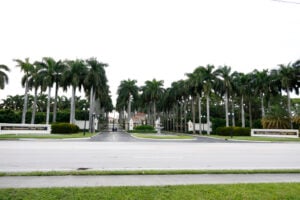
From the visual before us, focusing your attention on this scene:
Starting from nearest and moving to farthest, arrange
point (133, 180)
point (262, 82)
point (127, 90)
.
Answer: point (133, 180), point (262, 82), point (127, 90)

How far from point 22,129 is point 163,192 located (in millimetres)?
30769

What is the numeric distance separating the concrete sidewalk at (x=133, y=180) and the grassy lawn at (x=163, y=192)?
2.03 ft

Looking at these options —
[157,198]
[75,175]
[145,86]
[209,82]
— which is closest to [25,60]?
[145,86]

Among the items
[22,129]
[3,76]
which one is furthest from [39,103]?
[22,129]

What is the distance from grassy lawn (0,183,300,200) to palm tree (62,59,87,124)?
37382mm

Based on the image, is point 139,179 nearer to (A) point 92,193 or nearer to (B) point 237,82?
(A) point 92,193

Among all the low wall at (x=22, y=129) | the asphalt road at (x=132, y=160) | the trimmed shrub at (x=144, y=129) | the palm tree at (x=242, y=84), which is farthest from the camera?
the trimmed shrub at (x=144, y=129)

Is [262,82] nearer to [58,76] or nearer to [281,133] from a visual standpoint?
[281,133]

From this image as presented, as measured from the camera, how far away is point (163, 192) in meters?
4.90

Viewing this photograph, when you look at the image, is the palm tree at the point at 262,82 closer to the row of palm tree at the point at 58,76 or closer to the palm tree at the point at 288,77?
the palm tree at the point at 288,77

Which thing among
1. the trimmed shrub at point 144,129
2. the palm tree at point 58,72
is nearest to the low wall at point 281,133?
the trimmed shrub at point 144,129

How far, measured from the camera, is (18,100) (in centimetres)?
8025

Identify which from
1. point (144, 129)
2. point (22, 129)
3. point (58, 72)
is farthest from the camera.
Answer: point (144, 129)

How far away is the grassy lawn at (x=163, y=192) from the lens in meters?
4.55
